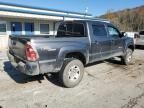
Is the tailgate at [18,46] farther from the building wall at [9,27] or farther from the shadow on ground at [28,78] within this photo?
the building wall at [9,27]

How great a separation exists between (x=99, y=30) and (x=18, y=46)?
3058 mm

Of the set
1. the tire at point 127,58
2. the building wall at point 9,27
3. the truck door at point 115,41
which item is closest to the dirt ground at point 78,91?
the truck door at point 115,41

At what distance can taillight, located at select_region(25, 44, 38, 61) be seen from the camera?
440 cm

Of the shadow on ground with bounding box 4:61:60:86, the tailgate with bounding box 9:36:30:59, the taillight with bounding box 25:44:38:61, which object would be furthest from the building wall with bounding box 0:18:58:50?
the taillight with bounding box 25:44:38:61

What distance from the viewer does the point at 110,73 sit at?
272 inches

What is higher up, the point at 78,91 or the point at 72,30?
the point at 72,30

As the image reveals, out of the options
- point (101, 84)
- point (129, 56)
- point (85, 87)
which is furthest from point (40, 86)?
point (129, 56)

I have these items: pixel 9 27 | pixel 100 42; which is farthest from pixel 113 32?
pixel 9 27

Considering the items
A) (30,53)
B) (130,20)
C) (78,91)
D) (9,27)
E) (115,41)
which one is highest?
(130,20)

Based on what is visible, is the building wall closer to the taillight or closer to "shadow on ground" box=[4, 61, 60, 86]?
"shadow on ground" box=[4, 61, 60, 86]

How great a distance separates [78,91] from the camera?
5074mm

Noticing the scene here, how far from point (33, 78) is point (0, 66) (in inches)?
101

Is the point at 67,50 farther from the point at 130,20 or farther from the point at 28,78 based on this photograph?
the point at 130,20

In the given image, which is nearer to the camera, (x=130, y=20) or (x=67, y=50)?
(x=67, y=50)
